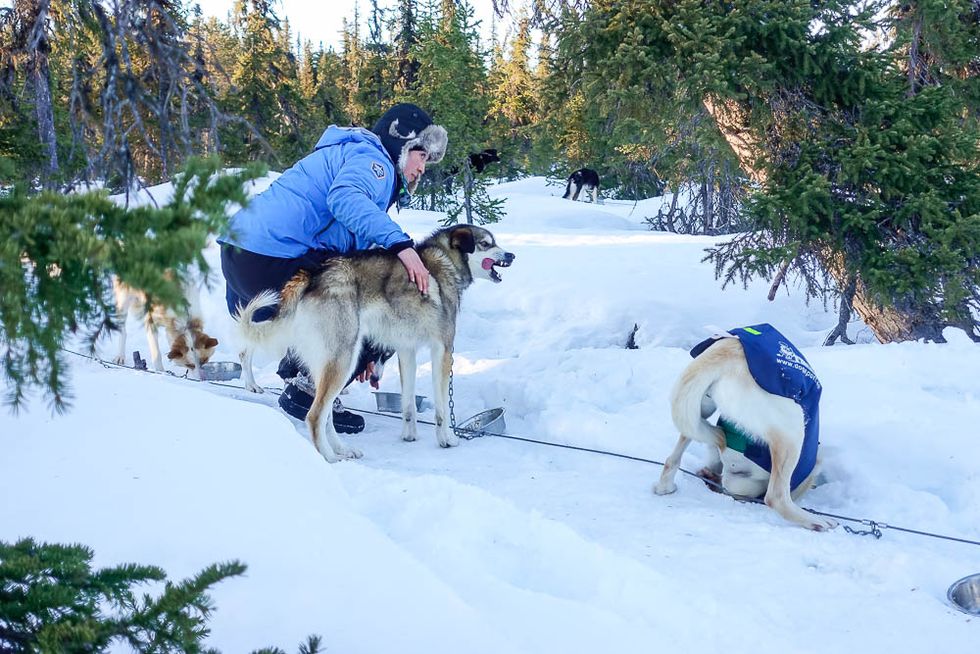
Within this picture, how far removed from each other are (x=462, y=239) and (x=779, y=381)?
262cm

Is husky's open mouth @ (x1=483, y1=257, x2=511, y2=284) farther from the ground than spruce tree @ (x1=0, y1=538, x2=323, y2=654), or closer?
farther from the ground

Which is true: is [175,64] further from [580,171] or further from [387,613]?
[580,171]

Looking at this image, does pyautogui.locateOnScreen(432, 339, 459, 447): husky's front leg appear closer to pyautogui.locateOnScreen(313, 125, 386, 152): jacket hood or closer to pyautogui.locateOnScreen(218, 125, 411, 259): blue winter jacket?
pyautogui.locateOnScreen(218, 125, 411, 259): blue winter jacket

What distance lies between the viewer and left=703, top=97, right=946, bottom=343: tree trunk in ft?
24.6

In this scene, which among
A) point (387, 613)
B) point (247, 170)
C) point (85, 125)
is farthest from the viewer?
point (85, 125)

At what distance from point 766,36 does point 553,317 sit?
4.29m

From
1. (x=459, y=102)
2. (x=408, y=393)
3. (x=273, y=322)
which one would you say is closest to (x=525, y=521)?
(x=273, y=322)

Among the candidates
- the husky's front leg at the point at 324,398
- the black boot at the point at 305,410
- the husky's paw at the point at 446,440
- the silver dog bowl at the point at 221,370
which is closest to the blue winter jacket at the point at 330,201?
the husky's front leg at the point at 324,398

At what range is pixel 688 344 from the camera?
8.65m

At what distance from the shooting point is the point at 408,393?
559cm

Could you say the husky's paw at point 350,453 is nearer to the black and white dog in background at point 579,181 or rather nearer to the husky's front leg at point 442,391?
the husky's front leg at point 442,391

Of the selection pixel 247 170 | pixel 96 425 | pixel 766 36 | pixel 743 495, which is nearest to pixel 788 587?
pixel 743 495

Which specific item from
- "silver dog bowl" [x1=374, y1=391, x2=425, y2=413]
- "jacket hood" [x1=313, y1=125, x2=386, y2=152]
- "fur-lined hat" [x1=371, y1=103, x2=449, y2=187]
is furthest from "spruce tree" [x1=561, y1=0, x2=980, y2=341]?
"silver dog bowl" [x1=374, y1=391, x2=425, y2=413]

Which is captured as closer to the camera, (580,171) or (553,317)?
(553,317)
